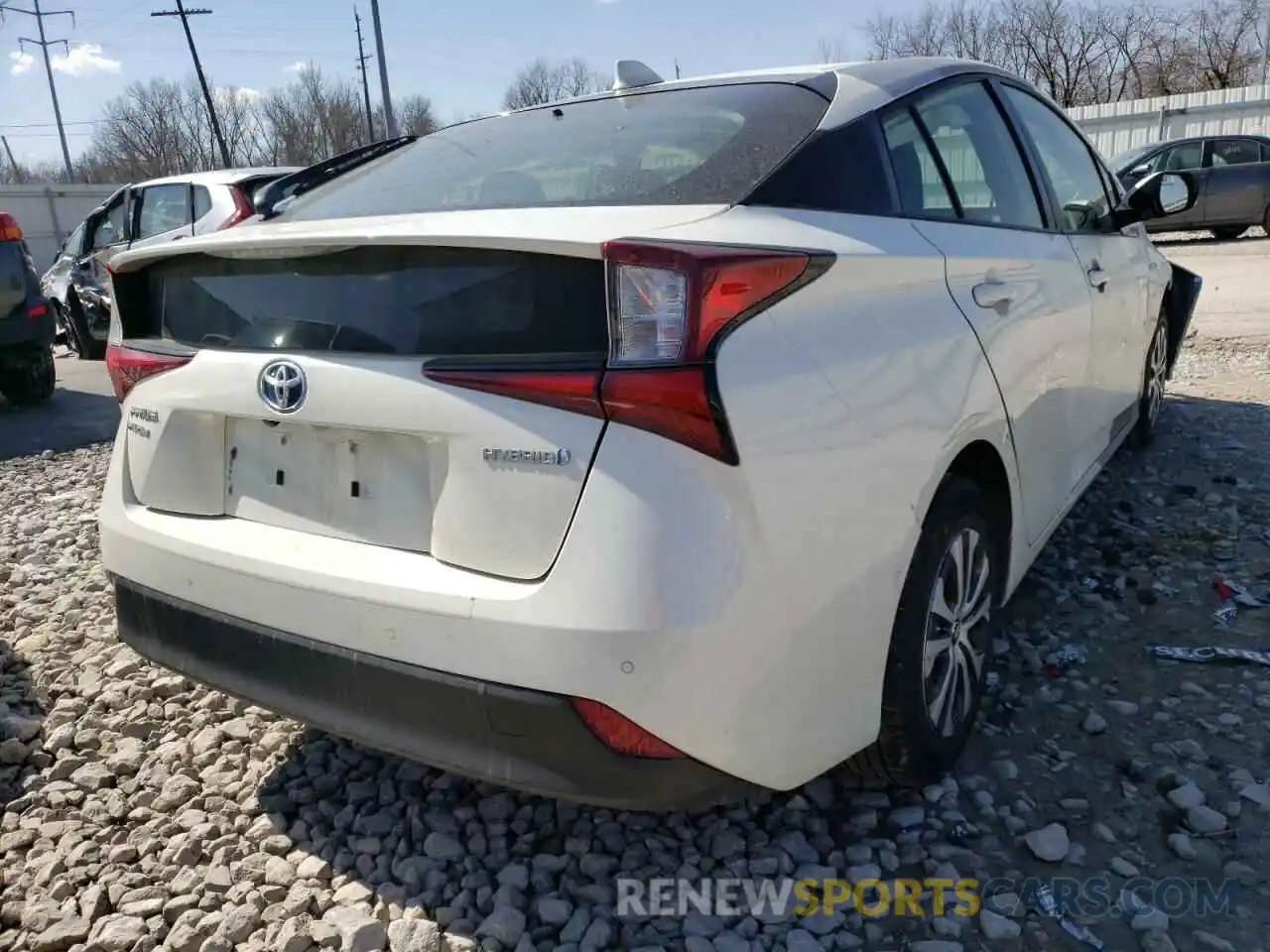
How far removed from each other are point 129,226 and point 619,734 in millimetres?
9761

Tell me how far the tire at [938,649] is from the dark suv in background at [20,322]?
7708mm

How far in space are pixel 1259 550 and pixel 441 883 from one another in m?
3.14

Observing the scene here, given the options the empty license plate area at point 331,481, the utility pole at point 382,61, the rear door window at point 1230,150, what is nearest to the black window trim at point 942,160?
the empty license plate area at point 331,481

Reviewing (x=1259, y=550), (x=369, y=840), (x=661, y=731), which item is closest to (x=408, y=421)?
(x=661, y=731)

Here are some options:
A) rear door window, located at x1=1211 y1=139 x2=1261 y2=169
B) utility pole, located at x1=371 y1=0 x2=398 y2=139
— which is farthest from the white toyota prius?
utility pole, located at x1=371 y1=0 x2=398 y2=139

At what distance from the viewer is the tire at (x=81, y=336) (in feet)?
36.5

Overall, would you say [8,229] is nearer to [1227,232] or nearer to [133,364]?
[133,364]

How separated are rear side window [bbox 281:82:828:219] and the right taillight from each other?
0.34 m

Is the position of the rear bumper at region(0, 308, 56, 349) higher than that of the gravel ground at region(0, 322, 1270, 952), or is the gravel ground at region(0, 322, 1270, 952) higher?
the rear bumper at region(0, 308, 56, 349)

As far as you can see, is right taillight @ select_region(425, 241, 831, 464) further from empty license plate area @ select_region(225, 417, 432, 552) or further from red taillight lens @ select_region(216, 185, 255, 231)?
red taillight lens @ select_region(216, 185, 255, 231)

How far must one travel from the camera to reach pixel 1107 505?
425 cm

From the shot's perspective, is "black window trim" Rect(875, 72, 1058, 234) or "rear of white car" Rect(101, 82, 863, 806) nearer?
"rear of white car" Rect(101, 82, 863, 806)

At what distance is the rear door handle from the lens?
7.72ft

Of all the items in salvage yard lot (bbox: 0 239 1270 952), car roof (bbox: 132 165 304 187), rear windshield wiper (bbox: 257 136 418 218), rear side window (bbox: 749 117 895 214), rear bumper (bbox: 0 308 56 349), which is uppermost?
car roof (bbox: 132 165 304 187)
